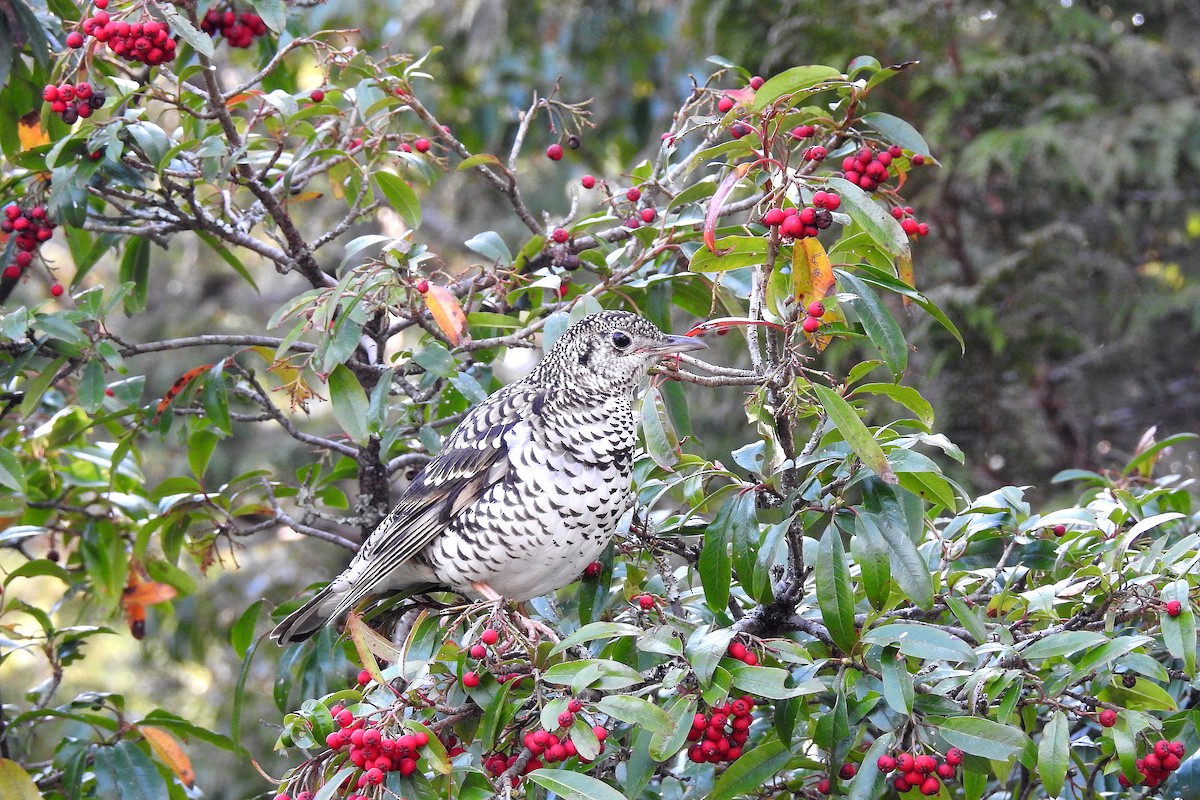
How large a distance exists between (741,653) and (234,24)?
7.80 feet

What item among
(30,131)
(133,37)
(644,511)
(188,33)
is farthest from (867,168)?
(30,131)

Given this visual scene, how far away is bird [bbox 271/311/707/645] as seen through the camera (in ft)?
9.46

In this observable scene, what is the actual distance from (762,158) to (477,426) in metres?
1.27

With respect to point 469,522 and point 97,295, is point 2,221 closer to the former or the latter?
point 97,295

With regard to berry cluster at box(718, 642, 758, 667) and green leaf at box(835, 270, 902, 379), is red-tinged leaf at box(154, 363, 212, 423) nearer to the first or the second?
berry cluster at box(718, 642, 758, 667)

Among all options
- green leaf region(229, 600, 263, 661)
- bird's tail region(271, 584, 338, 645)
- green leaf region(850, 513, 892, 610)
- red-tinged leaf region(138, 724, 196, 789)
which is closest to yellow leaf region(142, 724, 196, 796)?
red-tinged leaf region(138, 724, 196, 789)

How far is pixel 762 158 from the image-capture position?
2.16 metres

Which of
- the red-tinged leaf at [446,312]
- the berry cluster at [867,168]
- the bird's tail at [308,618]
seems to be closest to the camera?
the berry cluster at [867,168]

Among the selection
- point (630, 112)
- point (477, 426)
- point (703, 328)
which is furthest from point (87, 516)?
point (630, 112)

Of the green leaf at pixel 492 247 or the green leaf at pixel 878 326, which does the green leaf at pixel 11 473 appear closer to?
the green leaf at pixel 492 247

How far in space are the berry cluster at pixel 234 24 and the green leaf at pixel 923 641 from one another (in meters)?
2.45

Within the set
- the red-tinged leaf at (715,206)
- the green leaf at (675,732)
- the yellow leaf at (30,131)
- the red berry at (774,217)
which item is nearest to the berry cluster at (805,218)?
the red berry at (774,217)

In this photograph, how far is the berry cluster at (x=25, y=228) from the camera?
324cm

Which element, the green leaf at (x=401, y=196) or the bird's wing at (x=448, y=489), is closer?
the bird's wing at (x=448, y=489)
